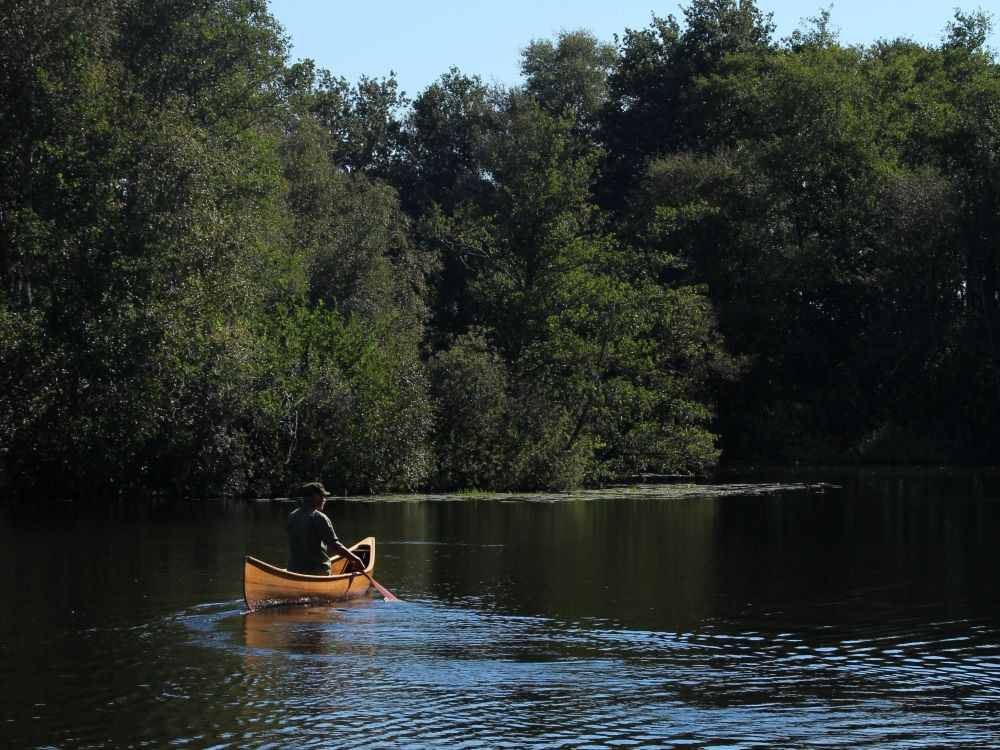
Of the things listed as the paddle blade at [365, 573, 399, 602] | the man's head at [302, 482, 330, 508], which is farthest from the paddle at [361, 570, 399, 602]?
the man's head at [302, 482, 330, 508]

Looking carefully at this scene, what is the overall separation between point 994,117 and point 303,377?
3827cm

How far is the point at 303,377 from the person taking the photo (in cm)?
4100

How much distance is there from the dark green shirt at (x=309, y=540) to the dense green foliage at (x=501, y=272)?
18618 mm

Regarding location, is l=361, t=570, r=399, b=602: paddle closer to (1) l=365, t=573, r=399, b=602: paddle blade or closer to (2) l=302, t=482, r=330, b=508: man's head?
(1) l=365, t=573, r=399, b=602: paddle blade

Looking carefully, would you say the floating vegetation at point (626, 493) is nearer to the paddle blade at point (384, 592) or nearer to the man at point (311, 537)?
the paddle blade at point (384, 592)

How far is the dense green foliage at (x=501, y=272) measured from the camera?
38688 mm

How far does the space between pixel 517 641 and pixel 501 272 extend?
3465 cm

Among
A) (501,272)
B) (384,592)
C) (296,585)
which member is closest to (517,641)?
(296,585)

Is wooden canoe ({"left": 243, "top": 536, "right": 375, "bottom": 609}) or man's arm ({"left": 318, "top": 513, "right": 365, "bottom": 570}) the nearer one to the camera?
wooden canoe ({"left": 243, "top": 536, "right": 375, "bottom": 609})

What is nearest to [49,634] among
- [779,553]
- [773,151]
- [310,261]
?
[779,553]

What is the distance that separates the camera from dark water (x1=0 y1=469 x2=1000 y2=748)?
Result: 1301 centimetres

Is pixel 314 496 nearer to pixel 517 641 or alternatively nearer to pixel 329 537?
pixel 329 537

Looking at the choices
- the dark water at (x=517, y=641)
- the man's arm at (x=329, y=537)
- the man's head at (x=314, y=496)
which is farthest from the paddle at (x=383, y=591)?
the man's head at (x=314, y=496)

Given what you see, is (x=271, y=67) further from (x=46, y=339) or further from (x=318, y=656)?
(x=318, y=656)
